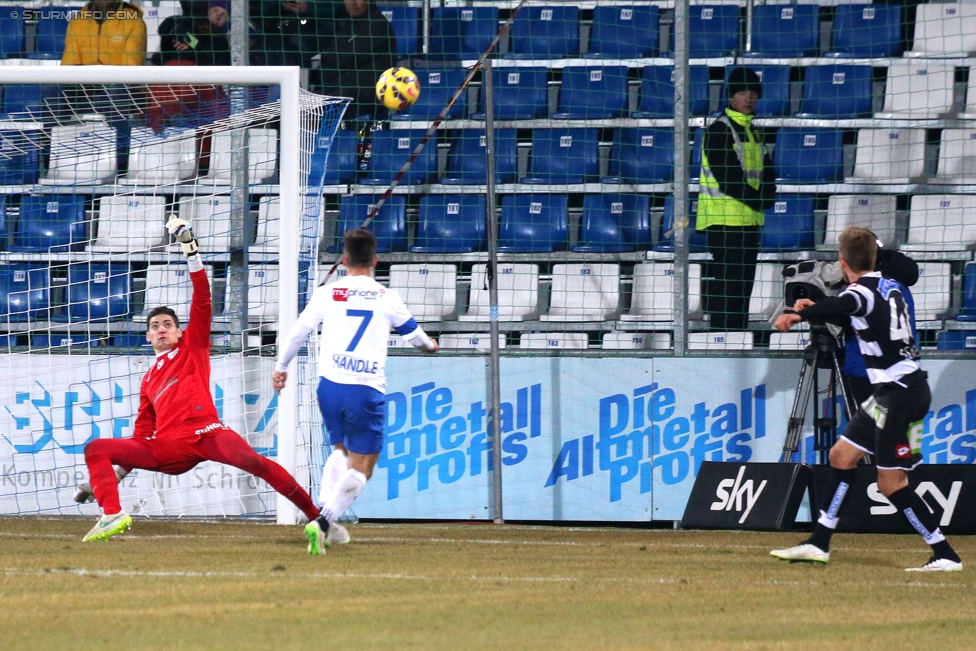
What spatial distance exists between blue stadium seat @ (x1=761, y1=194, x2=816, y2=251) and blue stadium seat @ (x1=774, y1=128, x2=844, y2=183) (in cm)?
24

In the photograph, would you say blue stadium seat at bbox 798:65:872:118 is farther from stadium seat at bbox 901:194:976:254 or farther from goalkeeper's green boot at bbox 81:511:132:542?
goalkeeper's green boot at bbox 81:511:132:542

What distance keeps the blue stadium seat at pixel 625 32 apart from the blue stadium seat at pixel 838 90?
1511 mm

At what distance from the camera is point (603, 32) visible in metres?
12.8

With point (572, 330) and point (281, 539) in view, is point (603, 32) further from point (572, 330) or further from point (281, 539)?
point (281, 539)

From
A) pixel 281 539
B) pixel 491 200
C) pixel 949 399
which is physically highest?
pixel 491 200

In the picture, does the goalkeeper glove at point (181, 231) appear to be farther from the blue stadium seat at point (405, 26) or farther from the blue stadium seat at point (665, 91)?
the blue stadium seat at point (405, 26)

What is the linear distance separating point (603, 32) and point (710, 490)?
5.42 meters

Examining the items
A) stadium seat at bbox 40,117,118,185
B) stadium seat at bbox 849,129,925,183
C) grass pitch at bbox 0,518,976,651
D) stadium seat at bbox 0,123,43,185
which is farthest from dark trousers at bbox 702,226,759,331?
stadium seat at bbox 0,123,43,185

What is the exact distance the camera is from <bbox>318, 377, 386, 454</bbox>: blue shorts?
279 inches

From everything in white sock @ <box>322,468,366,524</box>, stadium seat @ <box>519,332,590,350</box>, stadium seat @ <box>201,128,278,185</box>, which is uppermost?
stadium seat @ <box>201,128,278,185</box>

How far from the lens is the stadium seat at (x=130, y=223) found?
10898 mm

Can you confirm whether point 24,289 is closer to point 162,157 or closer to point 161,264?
point 161,264

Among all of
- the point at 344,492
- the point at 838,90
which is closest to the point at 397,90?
the point at 344,492

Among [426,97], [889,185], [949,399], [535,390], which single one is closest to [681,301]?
[535,390]
